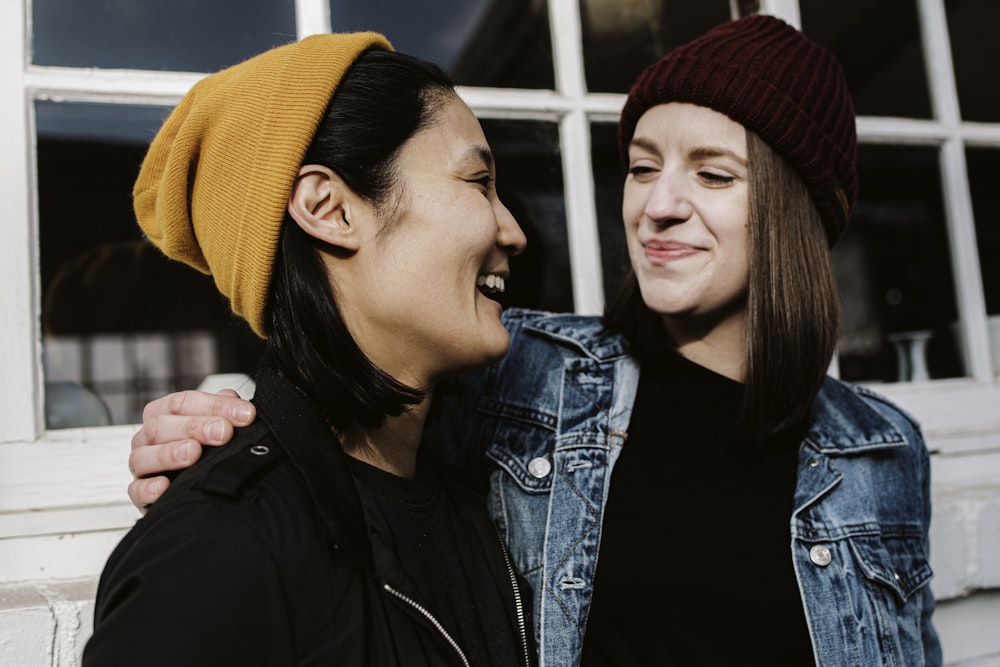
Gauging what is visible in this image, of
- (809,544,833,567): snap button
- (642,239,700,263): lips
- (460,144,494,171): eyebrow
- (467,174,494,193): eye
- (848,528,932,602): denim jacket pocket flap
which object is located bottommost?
(848,528,932,602): denim jacket pocket flap

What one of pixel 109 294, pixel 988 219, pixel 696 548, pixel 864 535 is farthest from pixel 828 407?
pixel 109 294

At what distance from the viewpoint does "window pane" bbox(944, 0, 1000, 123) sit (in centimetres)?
243

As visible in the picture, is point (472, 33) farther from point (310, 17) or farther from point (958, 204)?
point (958, 204)

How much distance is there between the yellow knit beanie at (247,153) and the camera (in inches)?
38.7

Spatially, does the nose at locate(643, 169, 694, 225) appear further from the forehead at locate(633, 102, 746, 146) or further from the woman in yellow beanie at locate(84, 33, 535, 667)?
the woman in yellow beanie at locate(84, 33, 535, 667)

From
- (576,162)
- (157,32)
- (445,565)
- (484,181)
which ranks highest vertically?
(157,32)

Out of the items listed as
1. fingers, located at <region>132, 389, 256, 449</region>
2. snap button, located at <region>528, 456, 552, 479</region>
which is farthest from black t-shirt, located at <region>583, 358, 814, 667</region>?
fingers, located at <region>132, 389, 256, 449</region>

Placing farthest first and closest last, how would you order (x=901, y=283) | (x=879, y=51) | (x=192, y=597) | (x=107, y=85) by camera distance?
(x=901, y=283) < (x=879, y=51) < (x=107, y=85) < (x=192, y=597)

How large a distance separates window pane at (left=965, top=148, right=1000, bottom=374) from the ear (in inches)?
88.6

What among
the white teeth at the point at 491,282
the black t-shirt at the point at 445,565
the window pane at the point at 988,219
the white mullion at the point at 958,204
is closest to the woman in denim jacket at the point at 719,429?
the black t-shirt at the point at 445,565

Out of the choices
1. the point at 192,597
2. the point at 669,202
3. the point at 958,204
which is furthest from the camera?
the point at 958,204

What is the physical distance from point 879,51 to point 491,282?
2000 mm

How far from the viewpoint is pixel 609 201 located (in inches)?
81.0

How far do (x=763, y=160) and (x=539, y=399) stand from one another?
24.8 inches
